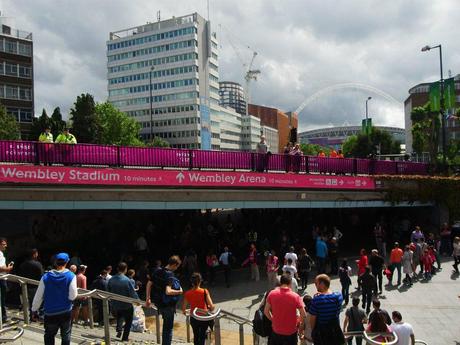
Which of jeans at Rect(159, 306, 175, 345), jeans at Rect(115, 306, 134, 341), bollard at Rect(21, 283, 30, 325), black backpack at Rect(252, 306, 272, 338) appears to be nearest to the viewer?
black backpack at Rect(252, 306, 272, 338)

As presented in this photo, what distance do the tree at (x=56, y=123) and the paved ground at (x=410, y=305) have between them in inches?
1410

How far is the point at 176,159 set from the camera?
16.0 metres

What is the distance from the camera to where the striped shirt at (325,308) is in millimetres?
5215

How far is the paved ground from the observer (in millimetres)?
10320

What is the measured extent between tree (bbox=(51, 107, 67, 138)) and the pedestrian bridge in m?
33.9

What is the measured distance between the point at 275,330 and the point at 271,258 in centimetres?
868

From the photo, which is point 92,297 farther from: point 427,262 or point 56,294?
point 427,262

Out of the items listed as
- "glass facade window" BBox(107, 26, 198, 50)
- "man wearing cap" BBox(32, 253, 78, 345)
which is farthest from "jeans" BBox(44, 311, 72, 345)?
"glass facade window" BBox(107, 26, 198, 50)

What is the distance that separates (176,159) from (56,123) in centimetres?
3531

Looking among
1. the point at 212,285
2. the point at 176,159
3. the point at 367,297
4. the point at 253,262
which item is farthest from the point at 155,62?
the point at 367,297

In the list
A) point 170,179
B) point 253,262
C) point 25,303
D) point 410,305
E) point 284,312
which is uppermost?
point 170,179

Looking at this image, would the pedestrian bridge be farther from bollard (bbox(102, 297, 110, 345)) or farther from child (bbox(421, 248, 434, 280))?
bollard (bbox(102, 297, 110, 345))

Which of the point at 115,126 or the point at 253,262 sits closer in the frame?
the point at 253,262

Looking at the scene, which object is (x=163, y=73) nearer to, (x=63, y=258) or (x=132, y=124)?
(x=132, y=124)
